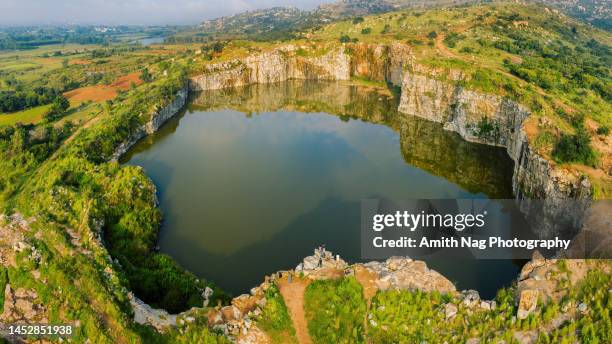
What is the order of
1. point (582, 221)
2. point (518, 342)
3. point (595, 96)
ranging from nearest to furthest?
point (518, 342) < point (582, 221) < point (595, 96)

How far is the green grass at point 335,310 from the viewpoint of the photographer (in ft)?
61.8

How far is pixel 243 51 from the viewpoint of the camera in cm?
9000

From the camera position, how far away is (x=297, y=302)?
20625 mm

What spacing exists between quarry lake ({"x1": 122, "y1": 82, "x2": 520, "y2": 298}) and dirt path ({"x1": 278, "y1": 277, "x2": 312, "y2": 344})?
520 cm

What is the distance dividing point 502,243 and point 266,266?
18.6 meters

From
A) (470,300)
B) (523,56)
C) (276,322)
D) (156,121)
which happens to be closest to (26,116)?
(156,121)

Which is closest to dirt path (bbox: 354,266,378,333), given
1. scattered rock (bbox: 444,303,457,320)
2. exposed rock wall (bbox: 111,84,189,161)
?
scattered rock (bbox: 444,303,457,320)

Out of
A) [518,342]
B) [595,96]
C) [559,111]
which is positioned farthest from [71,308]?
[595,96]

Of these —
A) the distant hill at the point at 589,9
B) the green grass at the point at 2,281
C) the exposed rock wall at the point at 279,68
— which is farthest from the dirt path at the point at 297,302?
the distant hill at the point at 589,9

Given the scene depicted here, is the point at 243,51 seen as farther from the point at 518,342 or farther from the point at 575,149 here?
the point at 518,342

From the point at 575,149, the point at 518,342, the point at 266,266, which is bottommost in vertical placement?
the point at 266,266

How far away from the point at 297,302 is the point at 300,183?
20.1 meters

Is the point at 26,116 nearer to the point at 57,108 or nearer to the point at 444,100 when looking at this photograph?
the point at 57,108

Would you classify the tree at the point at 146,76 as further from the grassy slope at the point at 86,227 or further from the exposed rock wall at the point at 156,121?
the grassy slope at the point at 86,227
